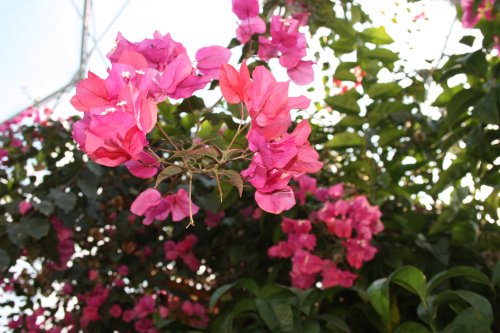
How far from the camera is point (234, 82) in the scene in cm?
49

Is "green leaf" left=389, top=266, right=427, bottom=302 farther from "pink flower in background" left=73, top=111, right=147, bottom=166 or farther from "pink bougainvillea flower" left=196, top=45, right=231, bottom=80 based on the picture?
"pink flower in background" left=73, top=111, right=147, bottom=166

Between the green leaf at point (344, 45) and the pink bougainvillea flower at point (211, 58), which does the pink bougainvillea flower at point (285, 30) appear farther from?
the green leaf at point (344, 45)

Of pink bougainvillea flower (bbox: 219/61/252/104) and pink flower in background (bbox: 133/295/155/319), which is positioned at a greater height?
pink bougainvillea flower (bbox: 219/61/252/104)

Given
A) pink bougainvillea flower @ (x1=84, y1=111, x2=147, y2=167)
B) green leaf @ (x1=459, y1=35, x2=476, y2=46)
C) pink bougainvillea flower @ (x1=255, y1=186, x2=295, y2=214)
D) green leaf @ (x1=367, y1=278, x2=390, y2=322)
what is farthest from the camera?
green leaf @ (x1=459, y1=35, x2=476, y2=46)

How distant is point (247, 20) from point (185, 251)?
82 centimetres

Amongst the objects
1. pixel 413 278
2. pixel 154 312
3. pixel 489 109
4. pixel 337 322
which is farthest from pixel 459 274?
pixel 154 312

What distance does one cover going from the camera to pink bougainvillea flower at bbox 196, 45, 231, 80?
63cm

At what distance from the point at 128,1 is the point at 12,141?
1233 millimetres

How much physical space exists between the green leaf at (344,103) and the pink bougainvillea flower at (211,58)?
0.73 metres

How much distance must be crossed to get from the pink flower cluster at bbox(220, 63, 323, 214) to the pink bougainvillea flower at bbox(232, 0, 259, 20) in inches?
11.2

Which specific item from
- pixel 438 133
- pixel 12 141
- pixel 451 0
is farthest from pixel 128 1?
pixel 438 133

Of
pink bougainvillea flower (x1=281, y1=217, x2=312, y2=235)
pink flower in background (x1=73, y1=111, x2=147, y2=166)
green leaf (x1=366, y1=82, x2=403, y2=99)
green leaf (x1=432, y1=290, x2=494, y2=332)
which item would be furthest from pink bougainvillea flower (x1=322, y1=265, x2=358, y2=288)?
pink flower in background (x1=73, y1=111, x2=147, y2=166)

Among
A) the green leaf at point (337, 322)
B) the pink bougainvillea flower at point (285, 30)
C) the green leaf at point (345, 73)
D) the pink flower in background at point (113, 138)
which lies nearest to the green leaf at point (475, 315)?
the green leaf at point (337, 322)

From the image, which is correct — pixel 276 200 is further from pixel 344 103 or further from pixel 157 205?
pixel 344 103
